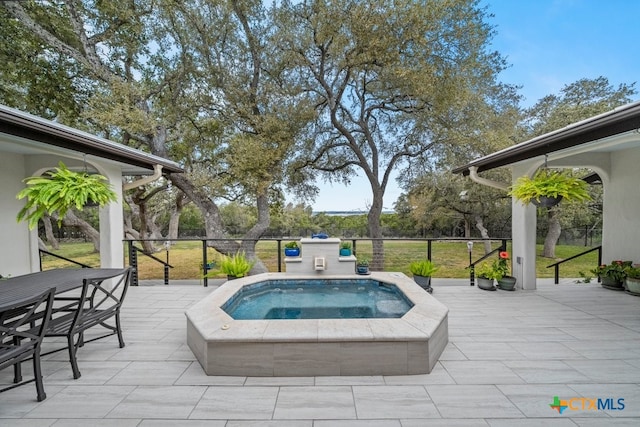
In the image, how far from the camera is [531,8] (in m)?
4.32

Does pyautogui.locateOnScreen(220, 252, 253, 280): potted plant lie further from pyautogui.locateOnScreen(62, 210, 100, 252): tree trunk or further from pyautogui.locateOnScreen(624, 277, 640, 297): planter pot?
pyautogui.locateOnScreen(62, 210, 100, 252): tree trunk

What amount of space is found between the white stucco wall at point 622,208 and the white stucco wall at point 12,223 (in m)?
11.0

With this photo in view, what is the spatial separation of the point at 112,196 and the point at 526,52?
28.5 feet

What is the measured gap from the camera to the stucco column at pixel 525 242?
5.44 m

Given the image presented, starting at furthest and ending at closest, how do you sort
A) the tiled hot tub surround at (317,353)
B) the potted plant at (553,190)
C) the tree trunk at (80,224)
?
the tree trunk at (80,224), the potted plant at (553,190), the tiled hot tub surround at (317,353)

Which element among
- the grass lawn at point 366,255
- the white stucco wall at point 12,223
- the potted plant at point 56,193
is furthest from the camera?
the grass lawn at point 366,255

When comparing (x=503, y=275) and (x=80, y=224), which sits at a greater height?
(x=80, y=224)

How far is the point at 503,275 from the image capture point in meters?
5.54

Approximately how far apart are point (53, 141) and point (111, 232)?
2141mm

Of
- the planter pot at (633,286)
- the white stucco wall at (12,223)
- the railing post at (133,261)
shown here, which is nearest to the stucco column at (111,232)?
the railing post at (133,261)

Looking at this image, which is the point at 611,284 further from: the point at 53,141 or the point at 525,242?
the point at 53,141

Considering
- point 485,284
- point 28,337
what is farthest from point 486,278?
point 28,337

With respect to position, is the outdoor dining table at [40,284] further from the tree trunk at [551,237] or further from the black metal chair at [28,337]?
the tree trunk at [551,237]

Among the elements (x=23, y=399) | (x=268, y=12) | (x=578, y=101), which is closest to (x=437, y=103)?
→ (x=268, y=12)
